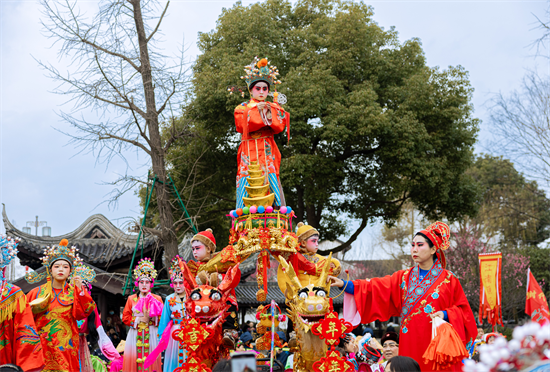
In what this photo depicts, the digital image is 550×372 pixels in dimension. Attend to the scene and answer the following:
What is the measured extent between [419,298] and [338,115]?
8441mm

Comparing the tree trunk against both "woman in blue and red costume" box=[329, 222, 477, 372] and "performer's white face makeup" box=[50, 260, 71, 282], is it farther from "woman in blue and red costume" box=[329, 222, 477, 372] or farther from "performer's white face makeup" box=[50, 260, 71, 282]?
"woman in blue and red costume" box=[329, 222, 477, 372]

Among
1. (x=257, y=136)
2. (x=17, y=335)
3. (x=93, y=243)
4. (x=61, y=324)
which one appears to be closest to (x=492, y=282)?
(x=257, y=136)

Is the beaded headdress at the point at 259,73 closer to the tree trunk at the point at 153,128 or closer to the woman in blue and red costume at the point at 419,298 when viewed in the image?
the woman in blue and red costume at the point at 419,298

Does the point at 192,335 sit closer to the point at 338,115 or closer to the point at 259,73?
the point at 259,73

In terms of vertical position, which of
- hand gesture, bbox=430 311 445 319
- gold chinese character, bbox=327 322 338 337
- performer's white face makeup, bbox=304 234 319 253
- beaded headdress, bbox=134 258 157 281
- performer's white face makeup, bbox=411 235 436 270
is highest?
performer's white face makeup, bbox=304 234 319 253

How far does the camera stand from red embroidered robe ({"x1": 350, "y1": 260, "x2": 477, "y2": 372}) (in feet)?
15.8

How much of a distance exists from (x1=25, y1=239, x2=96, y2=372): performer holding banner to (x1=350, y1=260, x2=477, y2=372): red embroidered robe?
11.5ft

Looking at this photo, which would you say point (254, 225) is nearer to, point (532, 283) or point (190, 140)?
point (532, 283)

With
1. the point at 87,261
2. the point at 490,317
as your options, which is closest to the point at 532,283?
the point at 490,317

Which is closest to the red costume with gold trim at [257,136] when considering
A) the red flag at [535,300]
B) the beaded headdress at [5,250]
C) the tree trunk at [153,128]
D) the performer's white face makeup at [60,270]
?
the performer's white face makeup at [60,270]

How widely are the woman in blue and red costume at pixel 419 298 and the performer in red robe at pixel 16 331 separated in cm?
316

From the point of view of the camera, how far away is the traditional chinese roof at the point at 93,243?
1237cm

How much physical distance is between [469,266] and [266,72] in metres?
14.9

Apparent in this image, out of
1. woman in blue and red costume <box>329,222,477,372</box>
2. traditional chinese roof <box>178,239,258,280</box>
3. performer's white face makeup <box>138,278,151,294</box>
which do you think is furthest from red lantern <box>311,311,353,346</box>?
traditional chinese roof <box>178,239,258,280</box>
